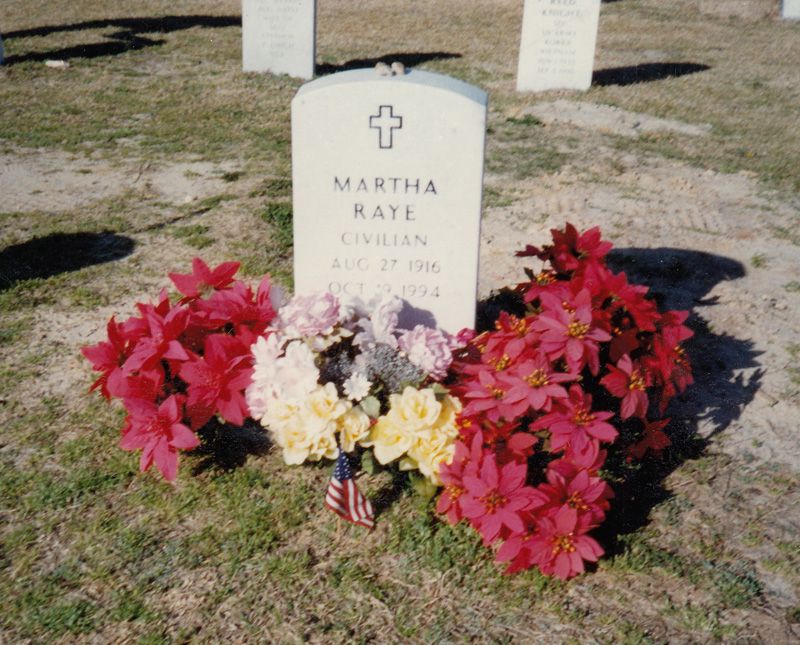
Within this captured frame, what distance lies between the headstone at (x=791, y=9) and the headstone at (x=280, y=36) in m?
10.0

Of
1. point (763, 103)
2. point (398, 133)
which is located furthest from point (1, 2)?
point (398, 133)

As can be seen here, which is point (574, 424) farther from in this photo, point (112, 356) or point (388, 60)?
point (388, 60)

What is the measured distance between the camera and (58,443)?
10.4 ft

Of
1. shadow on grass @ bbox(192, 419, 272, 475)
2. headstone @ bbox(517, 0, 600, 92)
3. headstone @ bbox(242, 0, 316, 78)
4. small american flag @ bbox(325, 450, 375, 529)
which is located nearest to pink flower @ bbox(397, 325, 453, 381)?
small american flag @ bbox(325, 450, 375, 529)

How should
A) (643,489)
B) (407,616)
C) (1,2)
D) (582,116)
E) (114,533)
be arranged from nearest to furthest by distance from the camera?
(407,616), (114,533), (643,489), (582,116), (1,2)

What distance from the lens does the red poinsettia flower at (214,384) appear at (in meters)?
2.89

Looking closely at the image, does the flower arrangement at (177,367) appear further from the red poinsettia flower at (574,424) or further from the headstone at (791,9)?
the headstone at (791,9)

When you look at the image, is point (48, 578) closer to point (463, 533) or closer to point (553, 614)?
point (463, 533)

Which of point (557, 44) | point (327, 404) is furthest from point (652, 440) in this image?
point (557, 44)

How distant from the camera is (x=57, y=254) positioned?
189 inches

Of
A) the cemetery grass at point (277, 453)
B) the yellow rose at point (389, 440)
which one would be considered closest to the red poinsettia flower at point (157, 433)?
the cemetery grass at point (277, 453)

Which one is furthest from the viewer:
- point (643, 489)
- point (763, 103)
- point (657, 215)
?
point (763, 103)

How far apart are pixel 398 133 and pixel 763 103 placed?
7317 millimetres

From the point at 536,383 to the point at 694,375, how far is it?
1.50m
